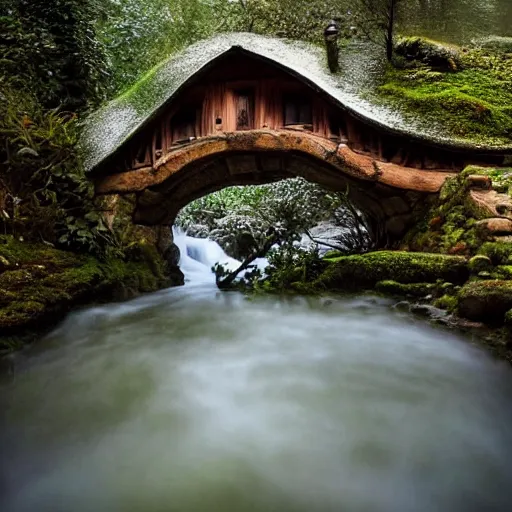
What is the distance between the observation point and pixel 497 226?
12.4 ft

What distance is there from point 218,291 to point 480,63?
5384mm

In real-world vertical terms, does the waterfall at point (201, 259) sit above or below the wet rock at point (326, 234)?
below

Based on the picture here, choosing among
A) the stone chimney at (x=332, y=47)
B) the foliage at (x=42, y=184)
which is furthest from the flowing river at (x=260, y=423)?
the stone chimney at (x=332, y=47)

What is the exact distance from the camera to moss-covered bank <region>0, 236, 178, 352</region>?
133 inches

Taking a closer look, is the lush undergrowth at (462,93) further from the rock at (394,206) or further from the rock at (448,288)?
the rock at (448,288)

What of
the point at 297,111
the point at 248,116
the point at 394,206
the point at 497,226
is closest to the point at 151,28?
the point at 248,116

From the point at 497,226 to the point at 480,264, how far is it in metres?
0.47

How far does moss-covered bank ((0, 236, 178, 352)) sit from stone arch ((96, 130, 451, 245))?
1.20m

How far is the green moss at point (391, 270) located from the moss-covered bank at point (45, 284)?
2559 mm

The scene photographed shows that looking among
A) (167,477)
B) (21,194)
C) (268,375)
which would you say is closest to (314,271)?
(268,375)

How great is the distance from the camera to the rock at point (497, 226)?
3752 mm

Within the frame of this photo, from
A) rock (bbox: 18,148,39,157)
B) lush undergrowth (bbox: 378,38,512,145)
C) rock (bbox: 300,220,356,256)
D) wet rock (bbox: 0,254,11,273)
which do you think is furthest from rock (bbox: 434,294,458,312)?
rock (bbox: 300,220,356,256)

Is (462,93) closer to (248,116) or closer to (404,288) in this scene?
(248,116)

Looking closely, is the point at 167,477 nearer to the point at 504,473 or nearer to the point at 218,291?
the point at 504,473
